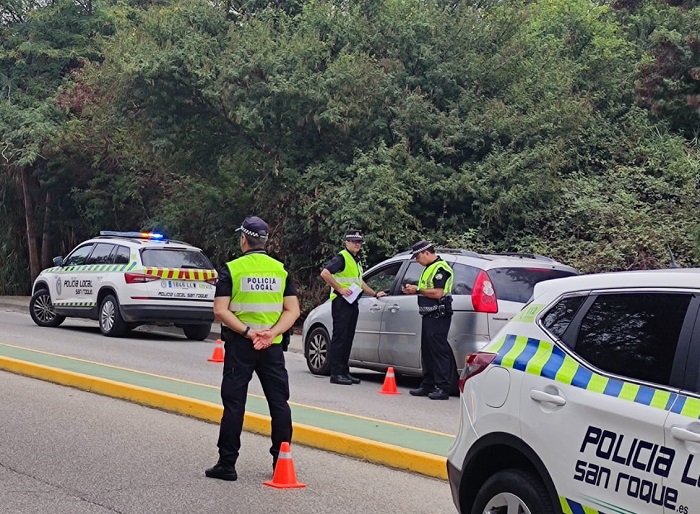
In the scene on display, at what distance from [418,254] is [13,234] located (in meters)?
26.1

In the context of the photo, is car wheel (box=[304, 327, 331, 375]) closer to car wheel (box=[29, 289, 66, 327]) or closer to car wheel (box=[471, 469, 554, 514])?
car wheel (box=[29, 289, 66, 327])

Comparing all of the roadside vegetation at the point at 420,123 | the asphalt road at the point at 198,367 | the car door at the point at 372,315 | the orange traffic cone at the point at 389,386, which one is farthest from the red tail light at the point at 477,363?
the roadside vegetation at the point at 420,123

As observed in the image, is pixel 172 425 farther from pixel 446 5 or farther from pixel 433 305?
pixel 446 5

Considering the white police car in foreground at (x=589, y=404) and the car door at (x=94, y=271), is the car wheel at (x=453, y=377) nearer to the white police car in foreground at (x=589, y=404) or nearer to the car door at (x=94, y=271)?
the white police car in foreground at (x=589, y=404)

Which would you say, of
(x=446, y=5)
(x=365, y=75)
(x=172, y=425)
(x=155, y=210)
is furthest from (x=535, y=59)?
(x=172, y=425)

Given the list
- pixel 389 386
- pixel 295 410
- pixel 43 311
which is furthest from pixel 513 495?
pixel 43 311

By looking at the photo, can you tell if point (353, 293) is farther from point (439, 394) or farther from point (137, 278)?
point (137, 278)

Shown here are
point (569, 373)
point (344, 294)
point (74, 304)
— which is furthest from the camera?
point (74, 304)

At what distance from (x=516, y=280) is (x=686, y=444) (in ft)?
25.1

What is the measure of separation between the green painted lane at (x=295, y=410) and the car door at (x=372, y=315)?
228cm

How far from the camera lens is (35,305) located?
67.4 feet

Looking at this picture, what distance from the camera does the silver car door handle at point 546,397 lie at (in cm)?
464

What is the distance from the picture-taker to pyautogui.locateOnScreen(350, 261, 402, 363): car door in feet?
42.2

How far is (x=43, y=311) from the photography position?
20500 millimetres
